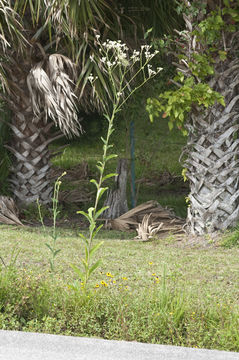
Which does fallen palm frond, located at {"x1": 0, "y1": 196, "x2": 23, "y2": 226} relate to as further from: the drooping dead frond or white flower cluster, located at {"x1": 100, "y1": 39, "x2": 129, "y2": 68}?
white flower cluster, located at {"x1": 100, "y1": 39, "x2": 129, "y2": 68}

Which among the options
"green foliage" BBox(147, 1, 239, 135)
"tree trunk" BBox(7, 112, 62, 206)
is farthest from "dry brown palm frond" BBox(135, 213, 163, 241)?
"tree trunk" BBox(7, 112, 62, 206)

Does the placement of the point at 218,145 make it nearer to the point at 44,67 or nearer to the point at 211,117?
the point at 211,117

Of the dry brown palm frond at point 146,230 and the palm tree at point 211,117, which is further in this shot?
the dry brown palm frond at point 146,230

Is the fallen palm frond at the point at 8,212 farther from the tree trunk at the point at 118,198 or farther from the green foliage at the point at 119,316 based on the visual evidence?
the green foliage at the point at 119,316

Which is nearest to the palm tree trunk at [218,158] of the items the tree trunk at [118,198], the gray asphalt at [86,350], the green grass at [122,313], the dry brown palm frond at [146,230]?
the dry brown palm frond at [146,230]

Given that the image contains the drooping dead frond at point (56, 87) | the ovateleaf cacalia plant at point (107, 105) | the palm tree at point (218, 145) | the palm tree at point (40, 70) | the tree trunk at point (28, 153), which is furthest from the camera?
the tree trunk at point (28, 153)

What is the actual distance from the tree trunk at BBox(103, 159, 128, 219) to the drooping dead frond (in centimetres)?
114

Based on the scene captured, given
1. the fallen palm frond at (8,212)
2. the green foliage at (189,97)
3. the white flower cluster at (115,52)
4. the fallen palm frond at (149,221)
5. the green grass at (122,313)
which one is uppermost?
the white flower cluster at (115,52)

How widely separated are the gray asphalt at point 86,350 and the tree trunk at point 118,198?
4.51 meters

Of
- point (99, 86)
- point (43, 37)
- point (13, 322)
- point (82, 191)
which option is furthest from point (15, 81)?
point (13, 322)

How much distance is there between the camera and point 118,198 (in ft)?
25.2

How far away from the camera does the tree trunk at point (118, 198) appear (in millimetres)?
7668

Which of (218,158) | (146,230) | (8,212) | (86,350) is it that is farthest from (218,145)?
(86,350)

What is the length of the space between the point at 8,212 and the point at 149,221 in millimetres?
1676
